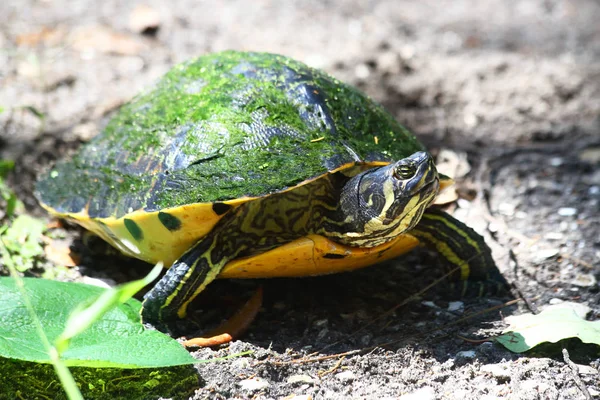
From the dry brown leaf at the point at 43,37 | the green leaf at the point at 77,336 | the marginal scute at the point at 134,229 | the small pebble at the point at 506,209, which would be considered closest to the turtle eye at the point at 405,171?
the green leaf at the point at 77,336

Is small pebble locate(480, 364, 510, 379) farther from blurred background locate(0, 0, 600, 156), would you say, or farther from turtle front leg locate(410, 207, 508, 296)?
blurred background locate(0, 0, 600, 156)

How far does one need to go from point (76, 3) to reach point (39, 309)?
15.4 feet

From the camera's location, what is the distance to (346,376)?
8.58ft

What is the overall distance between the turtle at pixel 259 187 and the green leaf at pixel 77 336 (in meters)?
0.35

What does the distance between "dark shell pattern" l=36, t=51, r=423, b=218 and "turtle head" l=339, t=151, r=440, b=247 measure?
0.16 meters

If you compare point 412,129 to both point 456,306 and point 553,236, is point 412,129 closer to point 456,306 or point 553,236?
point 553,236

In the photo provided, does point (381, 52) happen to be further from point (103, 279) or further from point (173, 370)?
point (173, 370)

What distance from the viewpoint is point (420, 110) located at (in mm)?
5398

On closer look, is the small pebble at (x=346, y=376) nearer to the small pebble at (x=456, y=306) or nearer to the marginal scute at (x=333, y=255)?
the marginal scute at (x=333, y=255)

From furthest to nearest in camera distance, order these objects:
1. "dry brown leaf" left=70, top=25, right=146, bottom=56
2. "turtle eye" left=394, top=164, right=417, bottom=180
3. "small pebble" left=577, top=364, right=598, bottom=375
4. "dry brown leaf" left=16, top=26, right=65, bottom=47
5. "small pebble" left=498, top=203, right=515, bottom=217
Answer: "dry brown leaf" left=70, top=25, right=146, bottom=56, "dry brown leaf" left=16, top=26, right=65, bottom=47, "small pebble" left=498, top=203, right=515, bottom=217, "turtle eye" left=394, top=164, right=417, bottom=180, "small pebble" left=577, top=364, right=598, bottom=375

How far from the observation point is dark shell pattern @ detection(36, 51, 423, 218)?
2.91 metres

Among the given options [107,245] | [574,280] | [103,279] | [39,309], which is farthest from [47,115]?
[574,280]

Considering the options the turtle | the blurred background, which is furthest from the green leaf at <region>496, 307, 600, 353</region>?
the blurred background

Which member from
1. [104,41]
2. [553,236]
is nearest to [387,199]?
[553,236]
